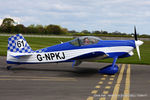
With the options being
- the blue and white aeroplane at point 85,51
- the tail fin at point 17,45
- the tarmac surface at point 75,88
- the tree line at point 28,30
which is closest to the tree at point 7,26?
the tree line at point 28,30

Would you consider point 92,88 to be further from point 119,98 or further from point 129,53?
point 129,53

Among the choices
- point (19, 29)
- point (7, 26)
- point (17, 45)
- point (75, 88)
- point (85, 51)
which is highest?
point (7, 26)

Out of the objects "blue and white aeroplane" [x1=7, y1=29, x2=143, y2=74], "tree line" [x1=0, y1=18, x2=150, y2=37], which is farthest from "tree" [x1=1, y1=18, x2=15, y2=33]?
"blue and white aeroplane" [x1=7, y1=29, x2=143, y2=74]

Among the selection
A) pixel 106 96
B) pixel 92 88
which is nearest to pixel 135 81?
→ pixel 92 88

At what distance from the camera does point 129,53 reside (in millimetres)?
13414

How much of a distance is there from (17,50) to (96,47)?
16.1 feet

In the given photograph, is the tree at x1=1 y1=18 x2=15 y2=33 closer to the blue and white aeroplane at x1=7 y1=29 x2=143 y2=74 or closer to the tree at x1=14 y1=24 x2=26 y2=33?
the tree at x1=14 y1=24 x2=26 y2=33

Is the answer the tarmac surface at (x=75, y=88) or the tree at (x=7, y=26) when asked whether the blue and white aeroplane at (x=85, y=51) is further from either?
the tree at (x=7, y=26)

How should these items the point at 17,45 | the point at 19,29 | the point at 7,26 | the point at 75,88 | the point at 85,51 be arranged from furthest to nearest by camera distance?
the point at 7,26 → the point at 19,29 → the point at 17,45 → the point at 85,51 → the point at 75,88

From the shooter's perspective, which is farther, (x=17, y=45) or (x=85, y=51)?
(x=17, y=45)

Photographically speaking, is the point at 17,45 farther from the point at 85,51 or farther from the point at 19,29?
the point at 19,29

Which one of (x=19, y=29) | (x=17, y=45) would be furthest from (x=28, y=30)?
(x=17, y=45)

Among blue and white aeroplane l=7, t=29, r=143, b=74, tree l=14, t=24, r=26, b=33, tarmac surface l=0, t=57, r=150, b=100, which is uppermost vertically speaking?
tree l=14, t=24, r=26, b=33

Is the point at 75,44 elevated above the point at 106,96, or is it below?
above
